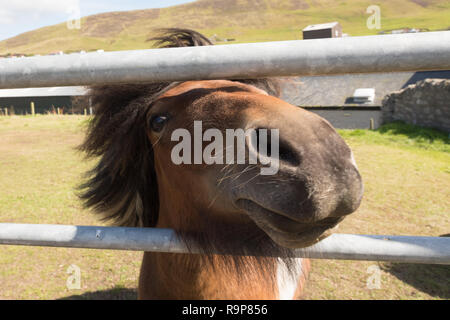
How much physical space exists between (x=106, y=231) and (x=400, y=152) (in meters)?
10.9

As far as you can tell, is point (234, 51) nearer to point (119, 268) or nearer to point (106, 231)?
point (106, 231)

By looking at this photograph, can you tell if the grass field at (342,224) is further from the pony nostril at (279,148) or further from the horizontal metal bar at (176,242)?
the pony nostril at (279,148)

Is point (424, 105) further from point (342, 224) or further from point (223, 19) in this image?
point (223, 19)

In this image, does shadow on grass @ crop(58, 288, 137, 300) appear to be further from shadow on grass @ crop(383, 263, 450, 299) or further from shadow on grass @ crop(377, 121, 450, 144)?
shadow on grass @ crop(377, 121, 450, 144)

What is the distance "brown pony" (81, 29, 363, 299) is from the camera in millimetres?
925

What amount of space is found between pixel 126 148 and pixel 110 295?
9.22ft

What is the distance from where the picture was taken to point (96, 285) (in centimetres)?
398

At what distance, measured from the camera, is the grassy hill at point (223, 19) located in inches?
3935

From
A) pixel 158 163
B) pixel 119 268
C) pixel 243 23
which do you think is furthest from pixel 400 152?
pixel 243 23

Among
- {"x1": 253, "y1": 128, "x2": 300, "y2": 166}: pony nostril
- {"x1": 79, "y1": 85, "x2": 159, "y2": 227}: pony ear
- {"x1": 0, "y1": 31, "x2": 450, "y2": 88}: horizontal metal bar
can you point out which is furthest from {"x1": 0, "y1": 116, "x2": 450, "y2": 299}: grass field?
{"x1": 253, "y1": 128, "x2": 300, "y2": 166}: pony nostril

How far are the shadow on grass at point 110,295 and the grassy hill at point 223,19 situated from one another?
Result: 3846 inches

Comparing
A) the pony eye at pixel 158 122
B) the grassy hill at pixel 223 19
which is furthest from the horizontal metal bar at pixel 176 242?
the grassy hill at pixel 223 19

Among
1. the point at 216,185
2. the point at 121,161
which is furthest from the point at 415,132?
the point at 216,185

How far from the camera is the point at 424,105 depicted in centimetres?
1266
